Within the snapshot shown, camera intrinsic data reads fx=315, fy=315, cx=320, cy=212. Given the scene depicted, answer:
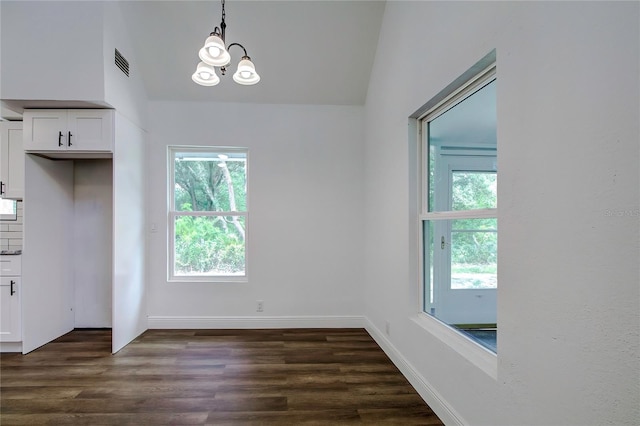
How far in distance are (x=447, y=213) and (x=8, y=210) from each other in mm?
4432

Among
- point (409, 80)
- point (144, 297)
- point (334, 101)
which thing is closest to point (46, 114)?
point (144, 297)

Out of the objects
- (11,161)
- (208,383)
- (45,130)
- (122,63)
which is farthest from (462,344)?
(11,161)

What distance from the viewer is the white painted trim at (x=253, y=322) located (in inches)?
147

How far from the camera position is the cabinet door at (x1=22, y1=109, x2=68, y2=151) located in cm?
301

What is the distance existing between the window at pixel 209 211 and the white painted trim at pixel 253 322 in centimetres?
49

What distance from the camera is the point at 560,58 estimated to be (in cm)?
117

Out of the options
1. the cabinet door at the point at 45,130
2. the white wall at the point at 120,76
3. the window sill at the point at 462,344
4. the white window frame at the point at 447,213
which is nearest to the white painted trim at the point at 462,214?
the white window frame at the point at 447,213

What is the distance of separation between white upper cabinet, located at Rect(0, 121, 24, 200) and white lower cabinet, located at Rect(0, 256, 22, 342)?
707 mm

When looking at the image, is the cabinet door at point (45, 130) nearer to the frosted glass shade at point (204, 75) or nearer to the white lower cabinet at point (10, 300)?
the white lower cabinet at point (10, 300)

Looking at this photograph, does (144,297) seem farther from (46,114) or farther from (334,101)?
(334,101)

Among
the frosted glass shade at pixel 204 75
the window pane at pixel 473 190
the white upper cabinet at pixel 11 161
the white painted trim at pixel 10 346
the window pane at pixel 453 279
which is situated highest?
the frosted glass shade at pixel 204 75

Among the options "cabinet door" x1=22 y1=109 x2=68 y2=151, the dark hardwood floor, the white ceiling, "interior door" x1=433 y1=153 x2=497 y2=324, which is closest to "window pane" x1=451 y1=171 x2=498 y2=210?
"interior door" x1=433 y1=153 x2=497 y2=324

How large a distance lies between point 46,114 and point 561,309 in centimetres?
417

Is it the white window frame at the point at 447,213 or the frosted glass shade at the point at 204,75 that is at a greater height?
the frosted glass shade at the point at 204,75
